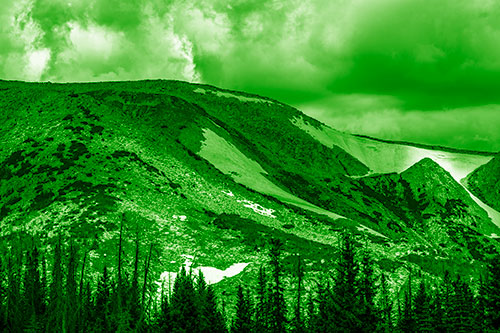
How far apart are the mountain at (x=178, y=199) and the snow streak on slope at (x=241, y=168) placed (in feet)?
1.82

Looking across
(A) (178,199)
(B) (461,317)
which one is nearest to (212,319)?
(B) (461,317)

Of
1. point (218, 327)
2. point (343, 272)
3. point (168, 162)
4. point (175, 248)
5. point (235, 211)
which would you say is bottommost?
point (218, 327)

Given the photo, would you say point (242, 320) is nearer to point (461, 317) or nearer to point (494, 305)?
point (461, 317)

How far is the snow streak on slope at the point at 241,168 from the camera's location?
133m

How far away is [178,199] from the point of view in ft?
345

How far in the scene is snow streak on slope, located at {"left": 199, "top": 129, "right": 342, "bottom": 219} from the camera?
132625 mm

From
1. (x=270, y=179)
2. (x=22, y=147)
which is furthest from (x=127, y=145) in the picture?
(x=270, y=179)

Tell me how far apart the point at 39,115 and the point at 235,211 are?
59144mm

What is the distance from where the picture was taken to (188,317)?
5412 centimetres

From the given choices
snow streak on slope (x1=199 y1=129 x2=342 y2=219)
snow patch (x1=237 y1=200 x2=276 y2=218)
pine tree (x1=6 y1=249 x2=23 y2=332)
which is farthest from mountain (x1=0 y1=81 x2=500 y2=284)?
pine tree (x1=6 y1=249 x2=23 y2=332)

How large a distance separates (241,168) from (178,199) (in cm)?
4545

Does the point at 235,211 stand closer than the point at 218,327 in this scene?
No

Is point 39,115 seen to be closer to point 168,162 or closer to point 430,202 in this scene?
point 168,162

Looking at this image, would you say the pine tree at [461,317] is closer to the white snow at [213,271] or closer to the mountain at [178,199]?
the mountain at [178,199]
